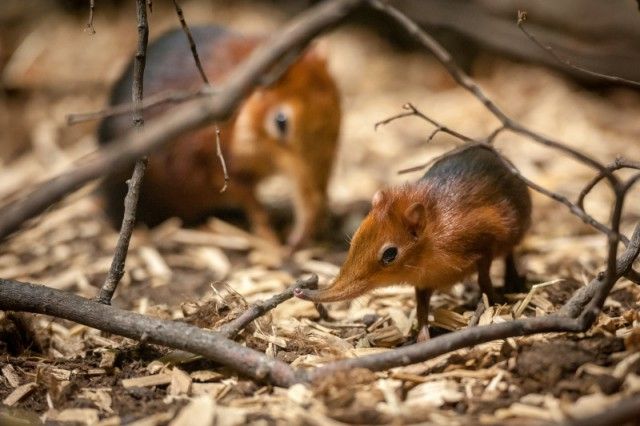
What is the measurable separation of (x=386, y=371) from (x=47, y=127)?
589cm

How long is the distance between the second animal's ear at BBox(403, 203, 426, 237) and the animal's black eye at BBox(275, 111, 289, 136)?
232cm

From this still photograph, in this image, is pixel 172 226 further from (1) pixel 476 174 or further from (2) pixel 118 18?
(2) pixel 118 18

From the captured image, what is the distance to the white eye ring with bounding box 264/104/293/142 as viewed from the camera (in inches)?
231

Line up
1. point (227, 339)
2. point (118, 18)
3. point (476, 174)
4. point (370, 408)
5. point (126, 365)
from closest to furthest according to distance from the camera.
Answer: point (370, 408) → point (227, 339) → point (126, 365) → point (476, 174) → point (118, 18)

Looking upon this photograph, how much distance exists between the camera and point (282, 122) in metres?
5.87

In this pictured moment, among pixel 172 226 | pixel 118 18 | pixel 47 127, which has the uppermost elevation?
pixel 118 18

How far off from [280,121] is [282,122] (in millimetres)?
16

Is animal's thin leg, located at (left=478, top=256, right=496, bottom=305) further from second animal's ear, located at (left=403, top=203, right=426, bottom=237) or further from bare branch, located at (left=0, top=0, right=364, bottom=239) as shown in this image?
bare branch, located at (left=0, top=0, right=364, bottom=239)

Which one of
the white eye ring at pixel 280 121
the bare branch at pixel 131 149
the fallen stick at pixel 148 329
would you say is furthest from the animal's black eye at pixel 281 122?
the bare branch at pixel 131 149

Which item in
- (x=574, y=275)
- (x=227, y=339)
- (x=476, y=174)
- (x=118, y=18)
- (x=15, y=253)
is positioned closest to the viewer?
(x=227, y=339)

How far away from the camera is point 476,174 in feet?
13.1

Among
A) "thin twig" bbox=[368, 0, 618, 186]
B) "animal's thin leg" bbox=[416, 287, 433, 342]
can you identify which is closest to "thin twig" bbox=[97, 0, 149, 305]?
"thin twig" bbox=[368, 0, 618, 186]

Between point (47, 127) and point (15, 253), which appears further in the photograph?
point (47, 127)

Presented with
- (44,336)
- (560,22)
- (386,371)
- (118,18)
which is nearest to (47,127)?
(118,18)
